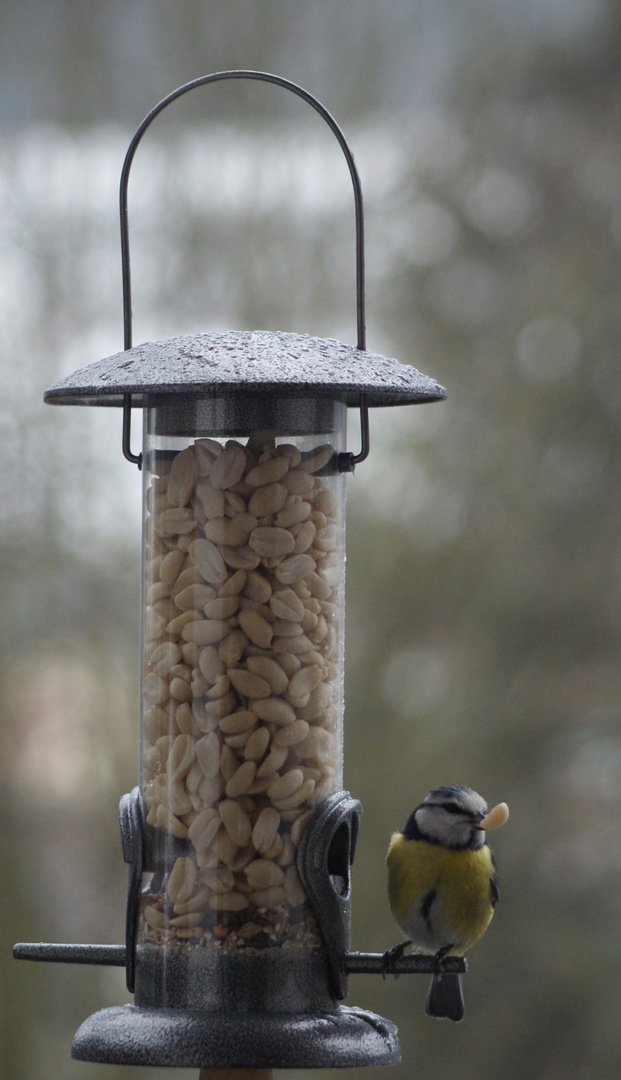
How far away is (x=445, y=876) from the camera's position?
150 cm

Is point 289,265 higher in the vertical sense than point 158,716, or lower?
higher

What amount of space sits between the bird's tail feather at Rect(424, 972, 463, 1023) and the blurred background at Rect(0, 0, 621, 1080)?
1240mm

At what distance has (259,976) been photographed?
117 cm

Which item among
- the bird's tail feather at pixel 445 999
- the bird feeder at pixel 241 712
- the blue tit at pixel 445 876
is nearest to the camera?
the bird feeder at pixel 241 712

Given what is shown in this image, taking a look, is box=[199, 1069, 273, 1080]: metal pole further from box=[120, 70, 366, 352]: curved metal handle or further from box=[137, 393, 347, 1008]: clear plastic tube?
box=[120, 70, 366, 352]: curved metal handle

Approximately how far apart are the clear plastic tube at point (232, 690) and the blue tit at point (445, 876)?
0.93 ft

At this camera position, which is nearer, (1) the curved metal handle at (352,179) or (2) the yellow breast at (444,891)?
(1) the curved metal handle at (352,179)

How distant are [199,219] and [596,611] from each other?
1.44 metres

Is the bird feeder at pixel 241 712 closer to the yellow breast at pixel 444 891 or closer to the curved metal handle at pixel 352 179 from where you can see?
the curved metal handle at pixel 352 179

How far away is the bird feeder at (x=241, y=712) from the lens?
1177 mm

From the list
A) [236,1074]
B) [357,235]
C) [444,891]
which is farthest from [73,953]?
[357,235]

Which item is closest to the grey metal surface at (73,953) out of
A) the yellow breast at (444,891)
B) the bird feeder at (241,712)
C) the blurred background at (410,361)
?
the bird feeder at (241,712)

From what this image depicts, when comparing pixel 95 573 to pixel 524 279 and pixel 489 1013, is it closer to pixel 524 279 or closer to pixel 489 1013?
pixel 524 279

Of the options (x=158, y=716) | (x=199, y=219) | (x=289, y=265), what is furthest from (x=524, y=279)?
(x=158, y=716)
